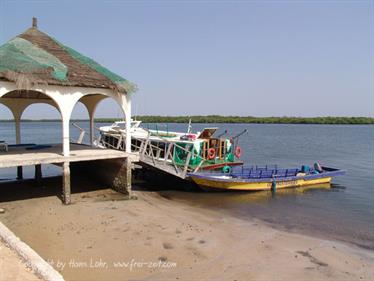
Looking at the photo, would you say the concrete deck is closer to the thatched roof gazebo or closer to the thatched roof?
the thatched roof gazebo

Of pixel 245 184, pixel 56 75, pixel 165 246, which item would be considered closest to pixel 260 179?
pixel 245 184

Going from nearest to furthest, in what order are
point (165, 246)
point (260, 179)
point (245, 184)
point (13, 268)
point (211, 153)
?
point (13, 268) → point (165, 246) → point (245, 184) → point (260, 179) → point (211, 153)

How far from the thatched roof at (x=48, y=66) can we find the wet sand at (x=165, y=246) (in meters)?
4.86

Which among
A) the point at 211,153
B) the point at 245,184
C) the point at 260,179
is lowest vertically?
the point at 245,184

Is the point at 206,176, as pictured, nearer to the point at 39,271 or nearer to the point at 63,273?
the point at 63,273

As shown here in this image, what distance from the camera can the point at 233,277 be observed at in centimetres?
838

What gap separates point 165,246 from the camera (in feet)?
32.7

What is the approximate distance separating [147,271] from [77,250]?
2.25m

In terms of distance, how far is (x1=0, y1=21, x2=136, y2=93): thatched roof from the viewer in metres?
12.6

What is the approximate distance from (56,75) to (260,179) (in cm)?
1143

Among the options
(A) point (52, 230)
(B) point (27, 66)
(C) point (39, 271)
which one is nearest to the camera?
(C) point (39, 271)

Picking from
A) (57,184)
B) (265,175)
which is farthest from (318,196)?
(57,184)

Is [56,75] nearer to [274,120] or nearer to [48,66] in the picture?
[48,66]

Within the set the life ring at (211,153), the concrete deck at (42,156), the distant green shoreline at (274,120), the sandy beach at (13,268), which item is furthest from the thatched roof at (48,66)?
the distant green shoreline at (274,120)
